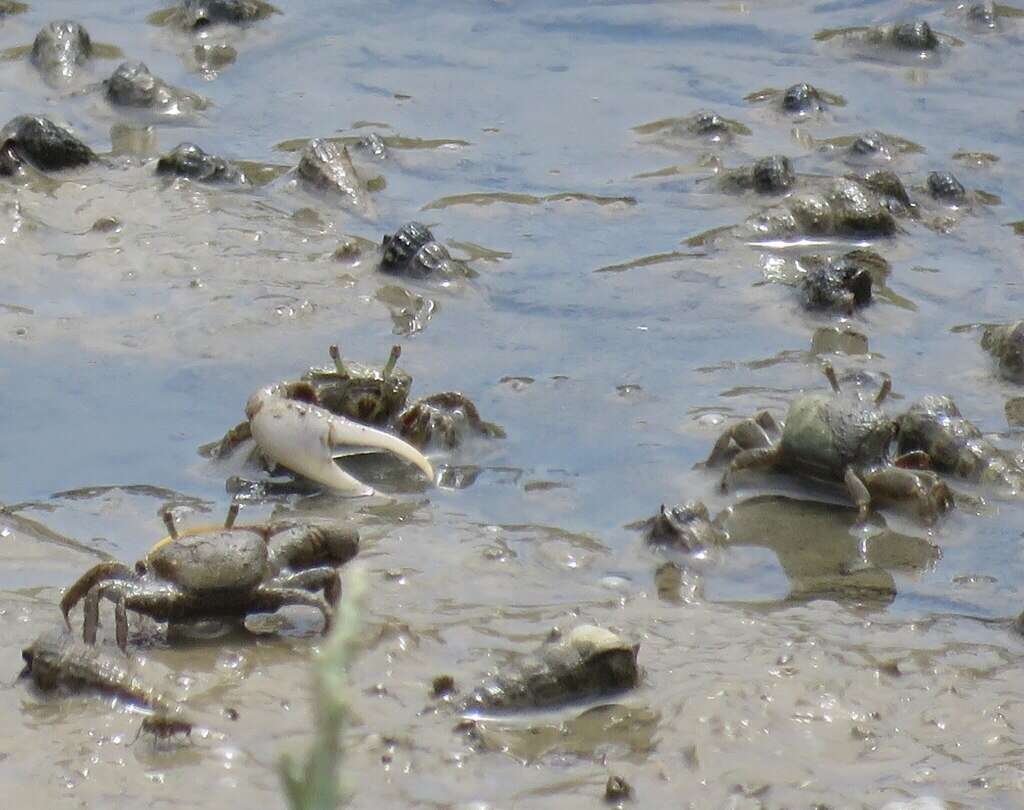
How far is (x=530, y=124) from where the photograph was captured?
9.22 meters

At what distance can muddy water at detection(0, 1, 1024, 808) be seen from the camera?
4.14 m

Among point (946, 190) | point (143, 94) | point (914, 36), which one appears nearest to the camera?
point (946, 190)

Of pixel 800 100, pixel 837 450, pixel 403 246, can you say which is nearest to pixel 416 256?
pixel 403 246

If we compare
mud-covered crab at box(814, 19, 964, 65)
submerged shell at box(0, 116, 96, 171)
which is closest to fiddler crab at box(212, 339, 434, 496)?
submerged shell at box(0, 116, 96, 171)

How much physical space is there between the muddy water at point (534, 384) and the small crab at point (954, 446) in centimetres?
13

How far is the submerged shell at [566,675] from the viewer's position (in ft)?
14.0

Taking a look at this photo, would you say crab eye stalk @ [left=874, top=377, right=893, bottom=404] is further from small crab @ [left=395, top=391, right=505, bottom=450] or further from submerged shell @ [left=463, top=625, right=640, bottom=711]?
submerged shell @ [left=463, top=625, right=640, bottom=711]

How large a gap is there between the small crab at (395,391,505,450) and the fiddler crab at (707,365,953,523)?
0.86 meters

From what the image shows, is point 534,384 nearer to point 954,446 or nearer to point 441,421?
point 441,421

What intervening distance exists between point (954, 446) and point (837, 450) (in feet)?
1.43

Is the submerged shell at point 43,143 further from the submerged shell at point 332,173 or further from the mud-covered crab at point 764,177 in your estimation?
the mud-covered crab at point 764,177

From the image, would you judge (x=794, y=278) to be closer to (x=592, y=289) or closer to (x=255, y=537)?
(x=592, y=289)

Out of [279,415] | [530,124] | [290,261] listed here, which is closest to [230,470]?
[279,415]

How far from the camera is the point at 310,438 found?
18.7ft
